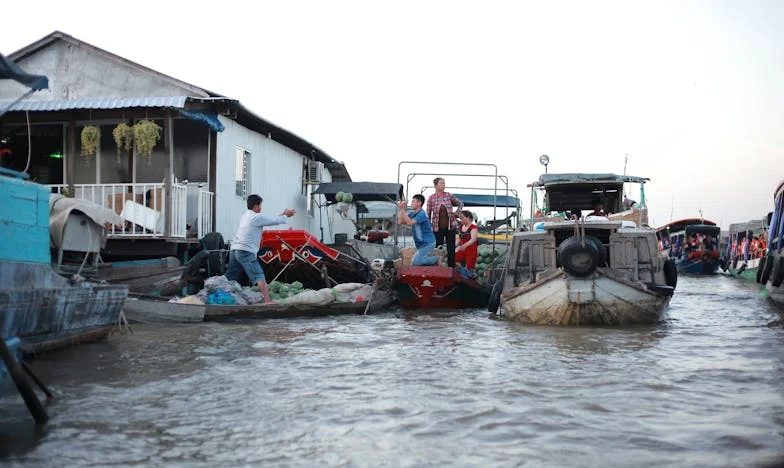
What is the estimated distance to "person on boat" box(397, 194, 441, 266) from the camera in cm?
1250

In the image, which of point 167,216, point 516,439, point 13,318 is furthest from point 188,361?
point 167,216

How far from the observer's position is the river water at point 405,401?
4.28m

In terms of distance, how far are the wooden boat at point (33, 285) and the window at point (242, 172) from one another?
29.6ft

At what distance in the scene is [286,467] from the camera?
13.2 ft

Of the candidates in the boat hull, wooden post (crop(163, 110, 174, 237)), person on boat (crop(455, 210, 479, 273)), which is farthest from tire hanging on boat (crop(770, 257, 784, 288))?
wooden post (crop(163, 110, 174, 237))

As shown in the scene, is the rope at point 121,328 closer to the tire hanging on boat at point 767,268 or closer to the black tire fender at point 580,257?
the black tire fender at point 580,257

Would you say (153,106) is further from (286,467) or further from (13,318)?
(286,467)

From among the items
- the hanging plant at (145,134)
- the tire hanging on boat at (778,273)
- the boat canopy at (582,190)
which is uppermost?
the hanging plant at (145,134)

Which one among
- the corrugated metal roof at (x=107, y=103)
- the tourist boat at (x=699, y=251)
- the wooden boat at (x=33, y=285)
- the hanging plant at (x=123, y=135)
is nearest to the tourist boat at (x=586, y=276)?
the wooden boat at (x=33, y=285)

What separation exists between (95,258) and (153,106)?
493 centimetres

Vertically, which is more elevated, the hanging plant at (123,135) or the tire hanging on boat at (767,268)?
the hanging plant at (123,135)

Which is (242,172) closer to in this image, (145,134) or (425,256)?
(145,134)

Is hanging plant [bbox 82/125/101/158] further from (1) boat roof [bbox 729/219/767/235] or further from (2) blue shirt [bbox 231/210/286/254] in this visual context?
(1) boat roof [bbox 729/219/767/235]

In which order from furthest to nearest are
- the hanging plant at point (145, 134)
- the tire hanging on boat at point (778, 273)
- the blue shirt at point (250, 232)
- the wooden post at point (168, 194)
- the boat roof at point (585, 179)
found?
the boat roof at point (585, 179) < the hanging plant at point (145, 134) < the tire hanging on boat at point (778, 273) < the wooden post at point (168, 194) < the blue shirt at point (250, 232)
